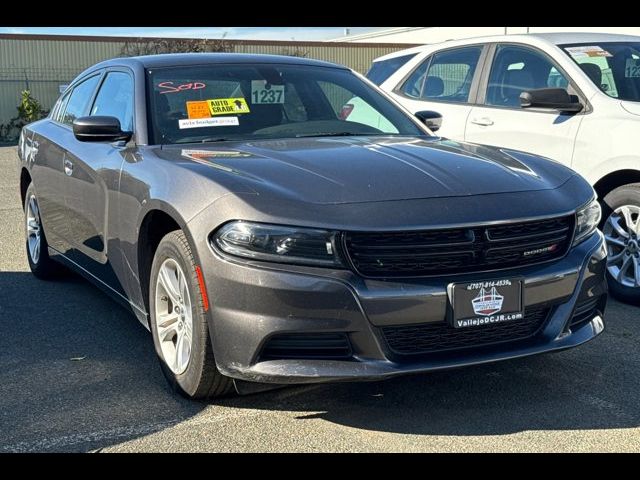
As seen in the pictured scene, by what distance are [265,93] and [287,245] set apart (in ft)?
5.75

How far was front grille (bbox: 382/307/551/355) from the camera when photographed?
11.1 feet

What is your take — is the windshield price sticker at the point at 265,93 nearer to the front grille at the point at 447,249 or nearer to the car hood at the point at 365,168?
the car hood at the point at 365,168

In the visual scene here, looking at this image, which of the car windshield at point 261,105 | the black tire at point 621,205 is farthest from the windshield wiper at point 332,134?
the black tire at point 621,205

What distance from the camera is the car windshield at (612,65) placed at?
19.7 feet

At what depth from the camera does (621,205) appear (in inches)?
219

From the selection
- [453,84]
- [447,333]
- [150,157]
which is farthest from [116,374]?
[453,84]

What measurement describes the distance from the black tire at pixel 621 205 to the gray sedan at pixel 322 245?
Result: 1469 mm

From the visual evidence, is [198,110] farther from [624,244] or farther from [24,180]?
[624,244]

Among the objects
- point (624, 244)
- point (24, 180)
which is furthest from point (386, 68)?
point (24, 180)

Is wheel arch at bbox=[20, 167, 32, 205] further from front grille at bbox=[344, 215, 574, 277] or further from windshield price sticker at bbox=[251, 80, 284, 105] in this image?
front grille at bbox=[344, 215, 574, 277]

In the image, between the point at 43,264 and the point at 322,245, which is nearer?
the point at 322,245

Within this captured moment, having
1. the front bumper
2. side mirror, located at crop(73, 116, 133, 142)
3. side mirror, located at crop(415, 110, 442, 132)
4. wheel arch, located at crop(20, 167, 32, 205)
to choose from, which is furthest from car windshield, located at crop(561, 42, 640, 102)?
wheel arch, located at crop(20, 167, 32, 205)

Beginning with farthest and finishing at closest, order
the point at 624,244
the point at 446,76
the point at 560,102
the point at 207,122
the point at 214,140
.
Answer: the point at 446,76 < the point at 560,102 < the point at 624,244 < the point at 207,122 < the point at 214,140

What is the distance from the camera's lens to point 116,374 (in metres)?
4.27
